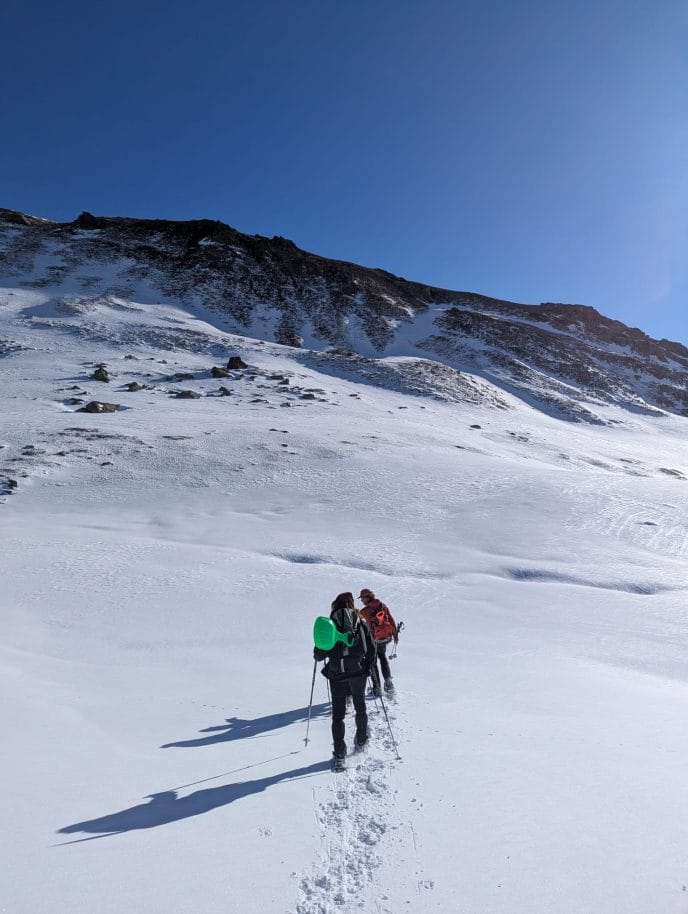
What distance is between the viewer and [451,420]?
3928cm

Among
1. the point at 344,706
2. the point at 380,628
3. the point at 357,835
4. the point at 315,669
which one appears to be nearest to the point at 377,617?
the point at 380,628

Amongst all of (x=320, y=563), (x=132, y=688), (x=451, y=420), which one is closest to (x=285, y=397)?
(x=451, y=420)

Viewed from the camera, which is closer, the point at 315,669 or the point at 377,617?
the point at 315,669

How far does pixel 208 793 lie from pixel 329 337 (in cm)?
7125

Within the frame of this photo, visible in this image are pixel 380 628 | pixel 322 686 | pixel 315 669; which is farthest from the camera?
pixel 322 686

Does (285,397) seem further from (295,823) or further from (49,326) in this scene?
(295,823)

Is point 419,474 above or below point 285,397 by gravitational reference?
below

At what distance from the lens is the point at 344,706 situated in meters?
5.38

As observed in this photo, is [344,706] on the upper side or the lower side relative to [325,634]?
lower

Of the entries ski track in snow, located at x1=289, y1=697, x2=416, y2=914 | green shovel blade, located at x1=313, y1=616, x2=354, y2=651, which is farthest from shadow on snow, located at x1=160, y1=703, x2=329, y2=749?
green shovel blade, located at x1=313, y1=616, x2=354, y2=651

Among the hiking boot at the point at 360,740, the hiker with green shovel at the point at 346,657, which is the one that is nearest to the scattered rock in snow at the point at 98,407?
the hiker with green shovel at the point at 346,657

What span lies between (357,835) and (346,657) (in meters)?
1.83

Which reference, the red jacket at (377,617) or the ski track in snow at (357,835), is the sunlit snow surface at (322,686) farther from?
the red jacket at (377,617)

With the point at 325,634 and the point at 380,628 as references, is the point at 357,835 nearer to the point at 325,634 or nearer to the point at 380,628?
the point at 325,634
